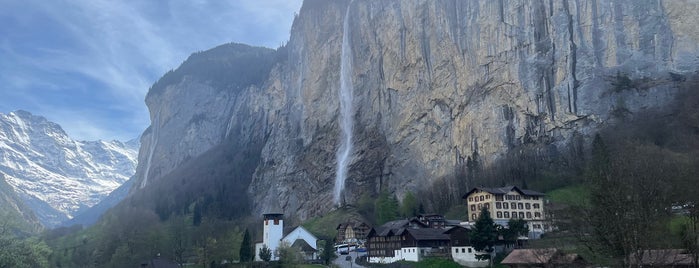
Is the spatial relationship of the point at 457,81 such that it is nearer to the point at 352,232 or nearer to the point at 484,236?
the point at 352,232

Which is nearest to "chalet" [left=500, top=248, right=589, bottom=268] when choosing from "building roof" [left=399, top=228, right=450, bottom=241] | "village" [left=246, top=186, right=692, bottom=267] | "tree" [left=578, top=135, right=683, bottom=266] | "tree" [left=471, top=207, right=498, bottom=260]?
"village" [left=246, top=186, right=692, bottom=267]

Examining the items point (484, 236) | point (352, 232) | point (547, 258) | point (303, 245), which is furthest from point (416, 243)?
point (352, 232)

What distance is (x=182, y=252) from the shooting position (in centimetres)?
8150

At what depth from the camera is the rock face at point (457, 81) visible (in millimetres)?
92594

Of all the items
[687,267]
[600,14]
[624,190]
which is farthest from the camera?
[600,14]

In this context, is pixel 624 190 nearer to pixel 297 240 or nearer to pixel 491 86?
pixel 297 240

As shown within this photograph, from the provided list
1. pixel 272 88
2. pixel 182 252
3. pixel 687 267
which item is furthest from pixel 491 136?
pixel 272 88

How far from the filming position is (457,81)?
108750 millimetres

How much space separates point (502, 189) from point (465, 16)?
44139 mm

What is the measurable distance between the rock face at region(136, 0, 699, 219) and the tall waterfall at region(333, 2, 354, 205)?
1.64m

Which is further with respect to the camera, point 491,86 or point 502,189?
point 491,86

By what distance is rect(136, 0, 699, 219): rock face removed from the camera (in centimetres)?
9259

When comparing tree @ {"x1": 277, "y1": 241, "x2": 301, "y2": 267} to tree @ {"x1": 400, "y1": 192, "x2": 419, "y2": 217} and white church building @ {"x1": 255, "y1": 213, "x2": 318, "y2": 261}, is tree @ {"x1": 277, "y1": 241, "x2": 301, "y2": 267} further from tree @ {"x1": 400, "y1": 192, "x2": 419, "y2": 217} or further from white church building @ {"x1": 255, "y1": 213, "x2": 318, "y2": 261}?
tree @ {"x1": 400, "y1": 192, "x2": 419, "y2": 217}

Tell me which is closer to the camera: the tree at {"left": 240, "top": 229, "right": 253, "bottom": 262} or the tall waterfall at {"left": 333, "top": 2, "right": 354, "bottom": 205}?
the tree at {"left": 240, "top": 229, "right": 253, "bottom": 262}
